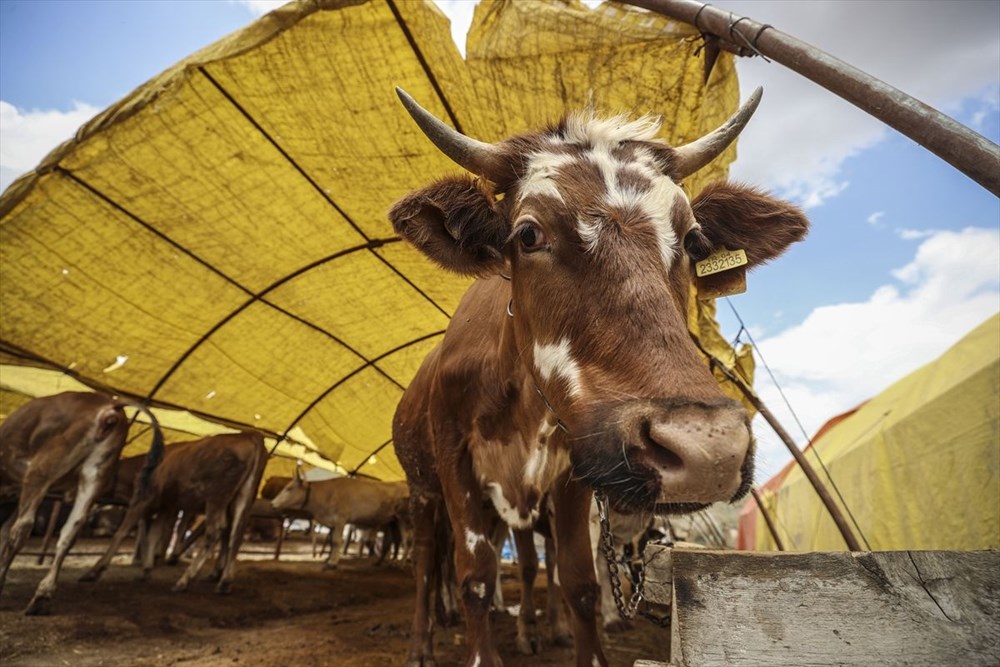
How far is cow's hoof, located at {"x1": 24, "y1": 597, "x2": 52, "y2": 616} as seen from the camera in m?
4.62

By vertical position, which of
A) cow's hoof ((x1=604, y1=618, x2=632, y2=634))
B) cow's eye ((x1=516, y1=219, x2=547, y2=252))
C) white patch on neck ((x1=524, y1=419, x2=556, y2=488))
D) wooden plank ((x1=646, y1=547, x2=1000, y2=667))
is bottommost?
cow's hoof ((x1=604, y1=618, x2=632, y2=634))

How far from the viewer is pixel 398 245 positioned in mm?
6219

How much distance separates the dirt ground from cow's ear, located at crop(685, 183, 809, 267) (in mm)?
2244

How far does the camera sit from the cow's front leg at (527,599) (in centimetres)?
424

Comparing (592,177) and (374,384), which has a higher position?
(374,384)

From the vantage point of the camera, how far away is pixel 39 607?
4.67 meters

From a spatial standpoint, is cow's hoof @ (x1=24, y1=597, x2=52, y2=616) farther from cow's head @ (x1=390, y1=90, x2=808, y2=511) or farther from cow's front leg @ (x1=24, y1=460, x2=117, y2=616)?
cow's head @ (x1=390, y1=90, x2=808, y2=511)

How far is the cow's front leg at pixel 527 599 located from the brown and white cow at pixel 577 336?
3.01 ft

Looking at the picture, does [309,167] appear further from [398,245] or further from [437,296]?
[437,296]

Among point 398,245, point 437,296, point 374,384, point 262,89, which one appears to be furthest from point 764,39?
point 374,384

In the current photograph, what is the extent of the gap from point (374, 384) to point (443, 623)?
4.60m

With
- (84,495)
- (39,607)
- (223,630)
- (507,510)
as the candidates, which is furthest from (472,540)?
(84,495)

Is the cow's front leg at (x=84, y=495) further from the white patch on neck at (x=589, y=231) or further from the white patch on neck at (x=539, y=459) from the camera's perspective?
the white patch on neck at (x=589, y=231)

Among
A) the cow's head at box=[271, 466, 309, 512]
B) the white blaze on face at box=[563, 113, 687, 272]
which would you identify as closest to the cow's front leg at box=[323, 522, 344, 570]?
the cow's head at box=[271, 466, 309, 512]
